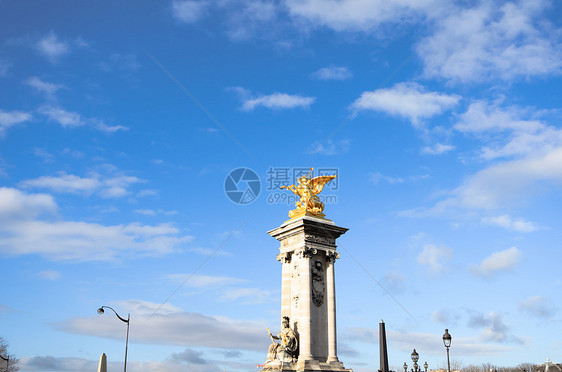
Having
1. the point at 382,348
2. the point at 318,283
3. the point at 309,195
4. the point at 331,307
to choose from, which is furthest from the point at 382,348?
the point at 309,195

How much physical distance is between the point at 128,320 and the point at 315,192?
45.7ft

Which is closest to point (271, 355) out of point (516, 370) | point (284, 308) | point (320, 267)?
point (284, 308)

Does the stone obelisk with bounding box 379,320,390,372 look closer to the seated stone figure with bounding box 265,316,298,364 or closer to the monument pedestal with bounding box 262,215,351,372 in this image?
the monument pedestal with bounding box 262,215,351,372

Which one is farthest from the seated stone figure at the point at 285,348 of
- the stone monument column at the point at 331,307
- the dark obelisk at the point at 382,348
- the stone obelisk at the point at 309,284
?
A: the dark obelisk at the point at 382,348

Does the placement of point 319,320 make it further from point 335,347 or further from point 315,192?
point 315,192

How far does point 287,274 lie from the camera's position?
107ft

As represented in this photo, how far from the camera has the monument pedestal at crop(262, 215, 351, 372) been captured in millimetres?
29781

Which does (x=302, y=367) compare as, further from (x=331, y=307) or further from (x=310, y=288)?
(x=310, y=288)

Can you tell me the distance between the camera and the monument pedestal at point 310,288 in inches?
1172

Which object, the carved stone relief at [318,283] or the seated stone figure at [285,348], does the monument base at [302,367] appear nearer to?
the seated stone figure at [285,348]

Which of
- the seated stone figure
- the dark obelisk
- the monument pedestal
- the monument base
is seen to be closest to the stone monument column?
the monument pedestal

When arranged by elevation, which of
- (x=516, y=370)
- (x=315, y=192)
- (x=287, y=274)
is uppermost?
(x=315, y=192)

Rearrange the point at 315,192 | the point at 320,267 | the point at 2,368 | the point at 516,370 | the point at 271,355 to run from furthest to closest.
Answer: the point at 516,370
the point at 2,368
the point at 315,192
the point at 320,267
the point at 271,355

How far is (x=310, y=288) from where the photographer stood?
101 ft
